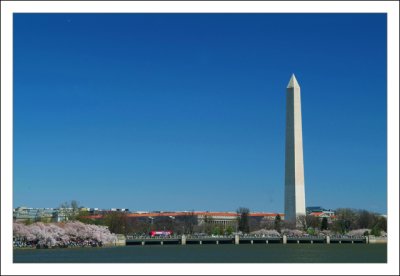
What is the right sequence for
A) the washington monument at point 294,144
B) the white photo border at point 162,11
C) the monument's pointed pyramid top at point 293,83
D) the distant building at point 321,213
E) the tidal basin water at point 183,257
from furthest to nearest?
the distant building at point 321,213
the monument's pointed pyramid top at point 293,83
the washington monument at point 294,144
the tidal basin water at point 183,257
the white photo border at point 162,11

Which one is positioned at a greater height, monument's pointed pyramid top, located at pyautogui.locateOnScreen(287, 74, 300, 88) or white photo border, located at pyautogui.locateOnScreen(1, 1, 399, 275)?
monument's pointed pyramid top, located at pyautogui.locateOnScreen(287, 74, 300, 88)

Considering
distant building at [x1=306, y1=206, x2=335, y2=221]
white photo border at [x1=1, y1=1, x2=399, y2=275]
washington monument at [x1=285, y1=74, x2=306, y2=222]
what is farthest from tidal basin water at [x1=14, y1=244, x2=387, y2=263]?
distant building at [x1=306, y1=206, x2=335, y2=221]

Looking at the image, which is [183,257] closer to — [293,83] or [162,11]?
[162,11]

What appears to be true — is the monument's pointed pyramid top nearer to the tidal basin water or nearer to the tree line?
the tree line

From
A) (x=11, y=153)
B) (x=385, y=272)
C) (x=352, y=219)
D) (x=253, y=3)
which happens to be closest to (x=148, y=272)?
(x=11, y=153)

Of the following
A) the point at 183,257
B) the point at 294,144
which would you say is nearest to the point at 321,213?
the point at 294,144

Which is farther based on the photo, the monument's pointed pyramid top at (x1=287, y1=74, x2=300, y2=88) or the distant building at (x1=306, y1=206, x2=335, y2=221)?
the distant building at (x1=306, y1=206, x2=335, y2=221)

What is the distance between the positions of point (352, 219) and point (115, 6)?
7126cm

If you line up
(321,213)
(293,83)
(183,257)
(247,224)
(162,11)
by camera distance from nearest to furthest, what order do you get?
1. (162,11)
2. (183,257)
3. (293,83)
4. (247,224)
5. (321,213)

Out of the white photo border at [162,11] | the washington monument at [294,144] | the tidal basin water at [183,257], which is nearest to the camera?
the white photo border at [162,11]

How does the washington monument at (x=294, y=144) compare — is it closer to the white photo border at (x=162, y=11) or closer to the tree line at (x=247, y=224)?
the tree line at (x=247, y=224)

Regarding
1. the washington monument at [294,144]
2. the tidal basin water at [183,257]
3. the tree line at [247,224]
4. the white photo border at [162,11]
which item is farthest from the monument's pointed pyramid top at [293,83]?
the white photo border at [162,11]

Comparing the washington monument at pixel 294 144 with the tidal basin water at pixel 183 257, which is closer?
the tidal basin water at pixel 183 257

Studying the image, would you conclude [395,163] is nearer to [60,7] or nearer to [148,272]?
[148,272]
